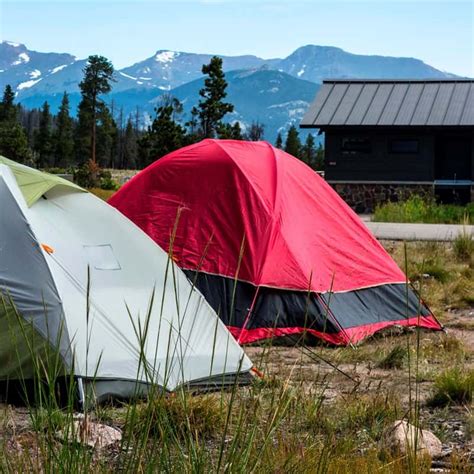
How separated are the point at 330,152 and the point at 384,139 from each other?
1.68m

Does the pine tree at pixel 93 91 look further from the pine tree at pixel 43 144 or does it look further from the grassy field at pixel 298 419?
the grassy field at pixel 298 419

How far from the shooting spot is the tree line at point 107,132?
42.5m

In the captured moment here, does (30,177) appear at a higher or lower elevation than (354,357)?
higher

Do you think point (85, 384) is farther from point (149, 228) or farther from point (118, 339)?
point (149, 228)

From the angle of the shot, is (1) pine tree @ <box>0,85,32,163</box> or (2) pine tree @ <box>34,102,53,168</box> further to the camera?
(2) pine tree @ <box>34,102,53,168</box>

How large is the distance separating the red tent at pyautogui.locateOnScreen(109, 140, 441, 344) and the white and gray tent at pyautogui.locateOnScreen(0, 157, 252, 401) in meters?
1.04

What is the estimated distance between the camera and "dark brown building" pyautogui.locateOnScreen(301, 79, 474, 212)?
93.2 ft

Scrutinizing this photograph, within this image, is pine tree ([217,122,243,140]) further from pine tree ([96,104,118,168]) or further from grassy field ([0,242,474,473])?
grassy field ([0,242,474,473])

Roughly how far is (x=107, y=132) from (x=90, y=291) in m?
63.9

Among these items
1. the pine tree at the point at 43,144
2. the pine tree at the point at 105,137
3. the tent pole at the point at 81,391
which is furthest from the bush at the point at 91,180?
the tent pole at the point at 81,391

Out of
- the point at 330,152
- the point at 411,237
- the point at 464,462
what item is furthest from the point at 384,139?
the point at 464,462

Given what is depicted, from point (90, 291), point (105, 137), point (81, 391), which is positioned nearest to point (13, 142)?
point (105, 137)

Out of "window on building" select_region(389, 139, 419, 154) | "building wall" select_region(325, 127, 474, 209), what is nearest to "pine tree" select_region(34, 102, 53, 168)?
"building wall" select_region(325, 127, 474, 209)

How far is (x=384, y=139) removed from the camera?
29.1m
